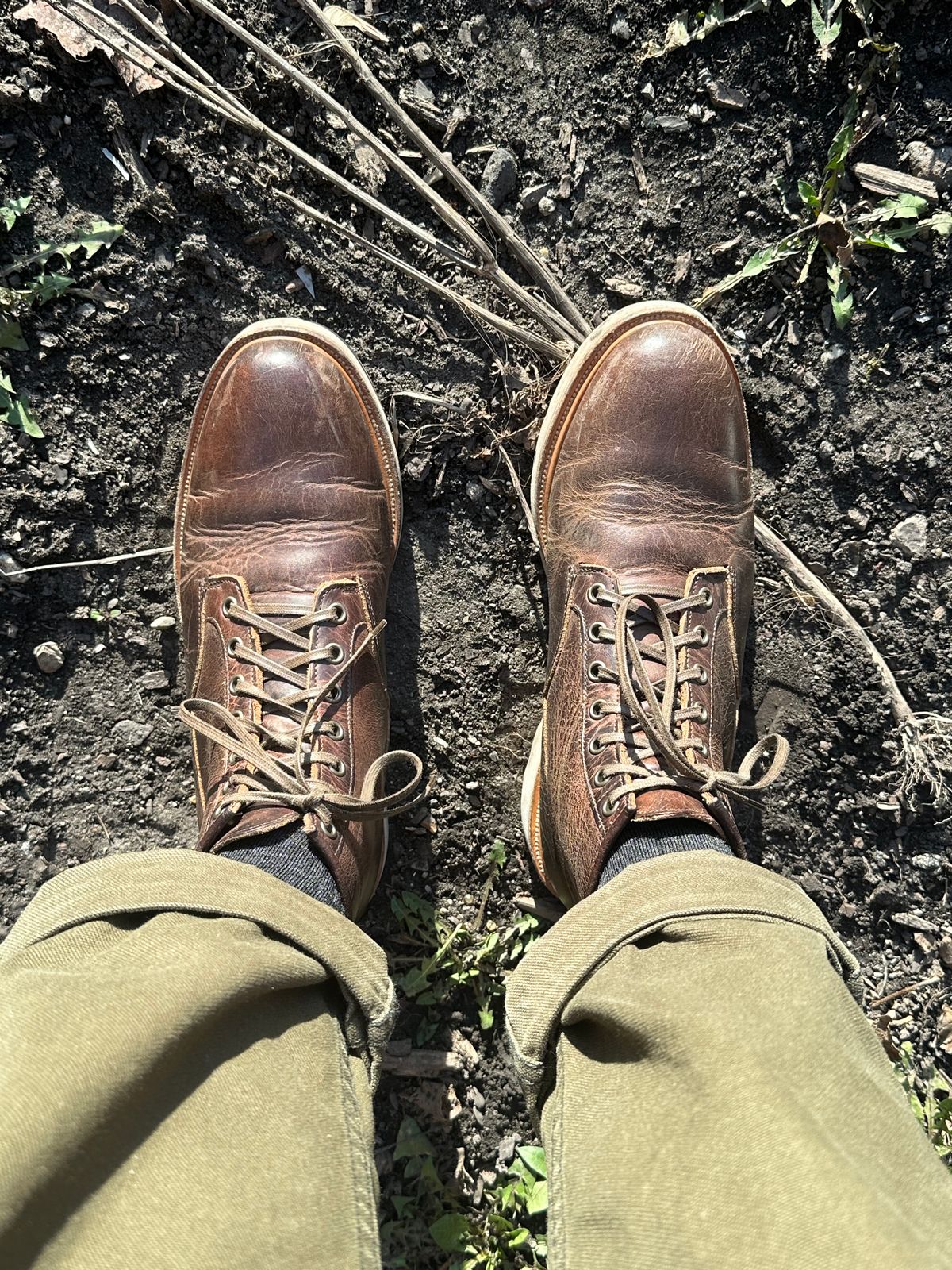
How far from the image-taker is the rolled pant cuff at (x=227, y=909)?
49.0 inches

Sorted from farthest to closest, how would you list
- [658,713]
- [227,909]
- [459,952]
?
[459,952]
[658,713]
[227,909]

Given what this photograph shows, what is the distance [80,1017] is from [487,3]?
2.13 meters

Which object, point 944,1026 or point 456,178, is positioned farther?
point 944,1026

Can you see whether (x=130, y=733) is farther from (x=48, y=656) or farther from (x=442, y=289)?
(x=442, y=289)

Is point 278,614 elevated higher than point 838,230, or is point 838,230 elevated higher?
point 838,230

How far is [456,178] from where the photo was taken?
73.5 inches

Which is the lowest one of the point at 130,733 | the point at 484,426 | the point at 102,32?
the point at 130,733

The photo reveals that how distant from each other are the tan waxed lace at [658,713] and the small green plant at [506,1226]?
91cm

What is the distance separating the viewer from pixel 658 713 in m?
1.75

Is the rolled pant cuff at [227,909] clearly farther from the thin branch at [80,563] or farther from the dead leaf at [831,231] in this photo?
the dead leaf at [831,231]

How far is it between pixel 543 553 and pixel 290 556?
587 millimetres

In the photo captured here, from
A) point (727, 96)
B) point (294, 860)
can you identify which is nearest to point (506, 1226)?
point (294, 860)

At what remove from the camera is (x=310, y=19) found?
183 centimetres

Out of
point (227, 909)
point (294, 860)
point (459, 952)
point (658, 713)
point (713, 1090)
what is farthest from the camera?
point (459, 952)
